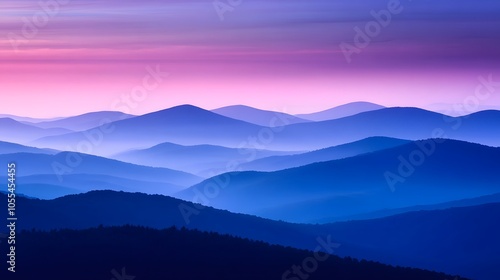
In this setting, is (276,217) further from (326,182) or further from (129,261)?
(129,261)

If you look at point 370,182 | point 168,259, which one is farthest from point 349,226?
point 370,182

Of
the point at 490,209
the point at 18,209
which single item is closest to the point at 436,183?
the point at 490,209

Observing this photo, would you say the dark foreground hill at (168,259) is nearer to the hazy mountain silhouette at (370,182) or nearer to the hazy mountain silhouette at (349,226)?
the hazy mountain silhouette at (349,226)

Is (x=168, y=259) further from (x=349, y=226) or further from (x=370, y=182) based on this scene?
(x=370, y=182)

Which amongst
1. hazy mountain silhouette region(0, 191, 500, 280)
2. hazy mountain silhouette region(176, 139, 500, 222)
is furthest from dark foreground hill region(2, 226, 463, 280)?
hazy mountain silhouette region(176, 139, 500, 222)

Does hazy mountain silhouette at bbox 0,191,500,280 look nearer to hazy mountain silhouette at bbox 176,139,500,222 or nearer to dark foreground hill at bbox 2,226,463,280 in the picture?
dark foreground hill at bbox 2,226,463,280

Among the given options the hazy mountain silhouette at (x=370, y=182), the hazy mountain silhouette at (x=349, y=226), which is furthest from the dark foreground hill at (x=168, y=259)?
the hazy mountain silhouette at (x=370, y=182)
